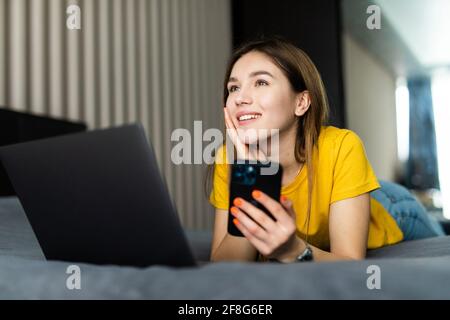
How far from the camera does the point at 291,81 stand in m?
1.09

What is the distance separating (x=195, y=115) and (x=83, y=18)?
101 centimetres

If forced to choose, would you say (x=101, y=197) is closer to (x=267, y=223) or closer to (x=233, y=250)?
(x=267, y=223)

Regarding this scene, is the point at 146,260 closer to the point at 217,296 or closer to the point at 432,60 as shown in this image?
the point at 217,296

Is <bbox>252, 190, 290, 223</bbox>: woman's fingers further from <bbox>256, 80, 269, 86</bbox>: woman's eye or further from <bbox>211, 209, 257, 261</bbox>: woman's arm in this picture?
<bbox>256, 80, 269, 86</bbox>: woman's eye

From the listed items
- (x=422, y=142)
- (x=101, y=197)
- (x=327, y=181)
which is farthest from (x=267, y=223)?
(x=422, y=142)

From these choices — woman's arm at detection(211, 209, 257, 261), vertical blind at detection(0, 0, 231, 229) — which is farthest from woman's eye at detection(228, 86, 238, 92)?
vertical blind at detection(0, 0, 231, 229)

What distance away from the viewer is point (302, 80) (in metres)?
1.10

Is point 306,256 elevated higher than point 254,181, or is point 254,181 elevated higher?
point 254,181

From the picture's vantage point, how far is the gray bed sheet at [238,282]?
0.50 metres

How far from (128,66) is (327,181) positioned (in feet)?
5.51

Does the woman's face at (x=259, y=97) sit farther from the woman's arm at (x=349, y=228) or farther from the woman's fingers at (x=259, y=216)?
the woman's fingers at (x=259, y=216)

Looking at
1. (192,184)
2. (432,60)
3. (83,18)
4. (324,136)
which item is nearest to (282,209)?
(324,136)

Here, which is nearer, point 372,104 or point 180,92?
point 180,92

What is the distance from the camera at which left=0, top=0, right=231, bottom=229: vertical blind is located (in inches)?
74.9
